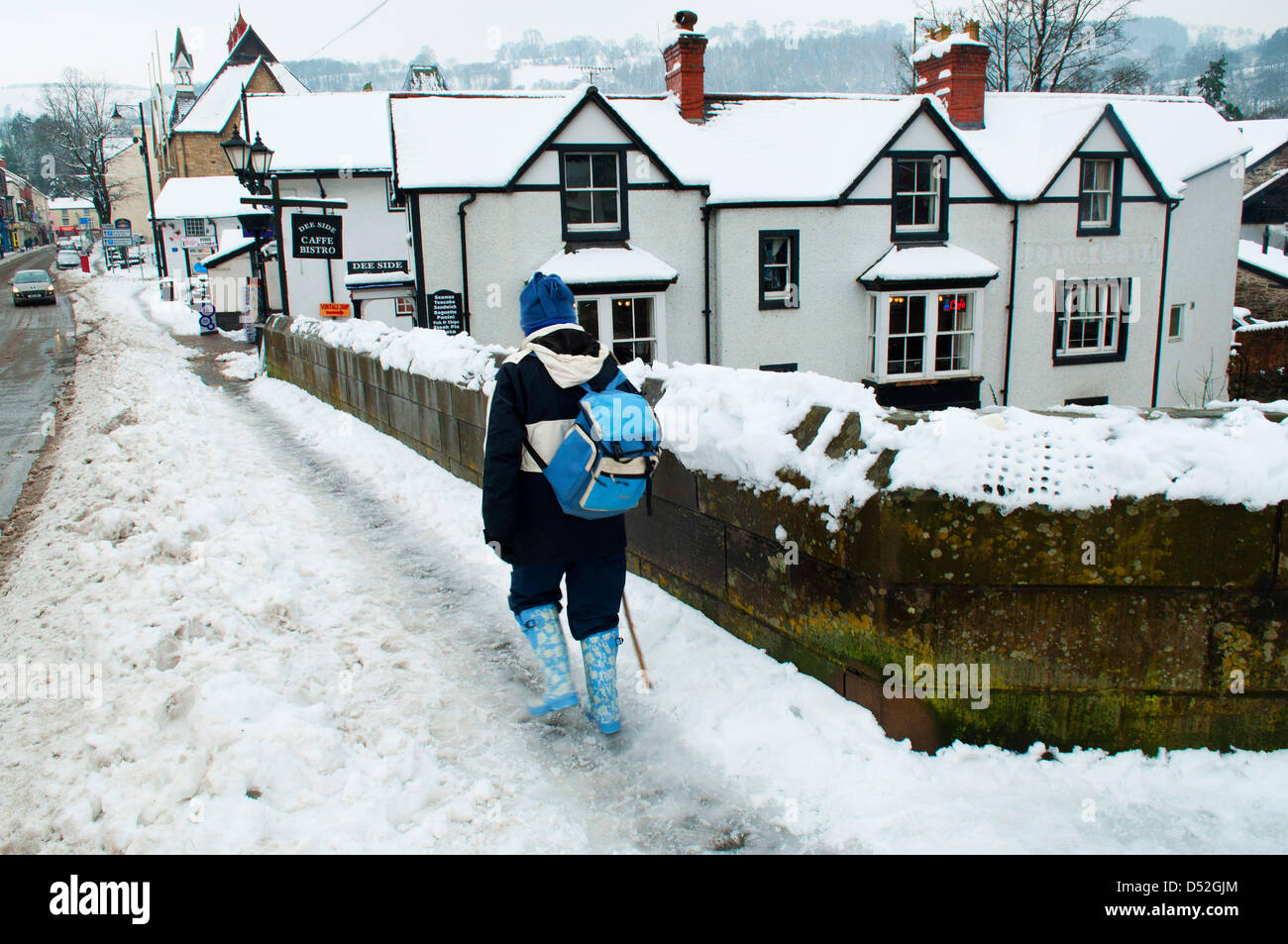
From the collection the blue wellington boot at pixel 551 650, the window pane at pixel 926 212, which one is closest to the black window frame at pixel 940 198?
the window pane at pixel 926 212

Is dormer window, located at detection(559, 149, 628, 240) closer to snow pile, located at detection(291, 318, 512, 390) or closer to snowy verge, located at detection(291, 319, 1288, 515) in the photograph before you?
snow pile, located at detection(291, 318, 512, 390)

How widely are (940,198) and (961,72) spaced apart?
411cm

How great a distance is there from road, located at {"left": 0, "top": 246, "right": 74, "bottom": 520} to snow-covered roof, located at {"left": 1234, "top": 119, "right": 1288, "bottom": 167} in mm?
46982

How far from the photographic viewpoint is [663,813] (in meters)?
3.64

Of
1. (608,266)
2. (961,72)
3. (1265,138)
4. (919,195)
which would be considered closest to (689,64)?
(608,266)

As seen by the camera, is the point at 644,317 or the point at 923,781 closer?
the point at 923,781

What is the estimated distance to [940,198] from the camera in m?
20.6

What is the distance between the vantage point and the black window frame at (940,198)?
20250 millimetres

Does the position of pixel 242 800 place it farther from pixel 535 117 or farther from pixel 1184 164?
pixel 1184 164

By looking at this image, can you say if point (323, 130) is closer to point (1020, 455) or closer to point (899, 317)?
point (899, 317)

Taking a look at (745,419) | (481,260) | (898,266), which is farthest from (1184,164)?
(745,419)

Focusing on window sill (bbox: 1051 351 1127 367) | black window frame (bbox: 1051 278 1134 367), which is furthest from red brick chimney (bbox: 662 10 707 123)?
window sill (bbox: 1051 351 1127 367)

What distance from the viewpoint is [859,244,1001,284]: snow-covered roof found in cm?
1981
